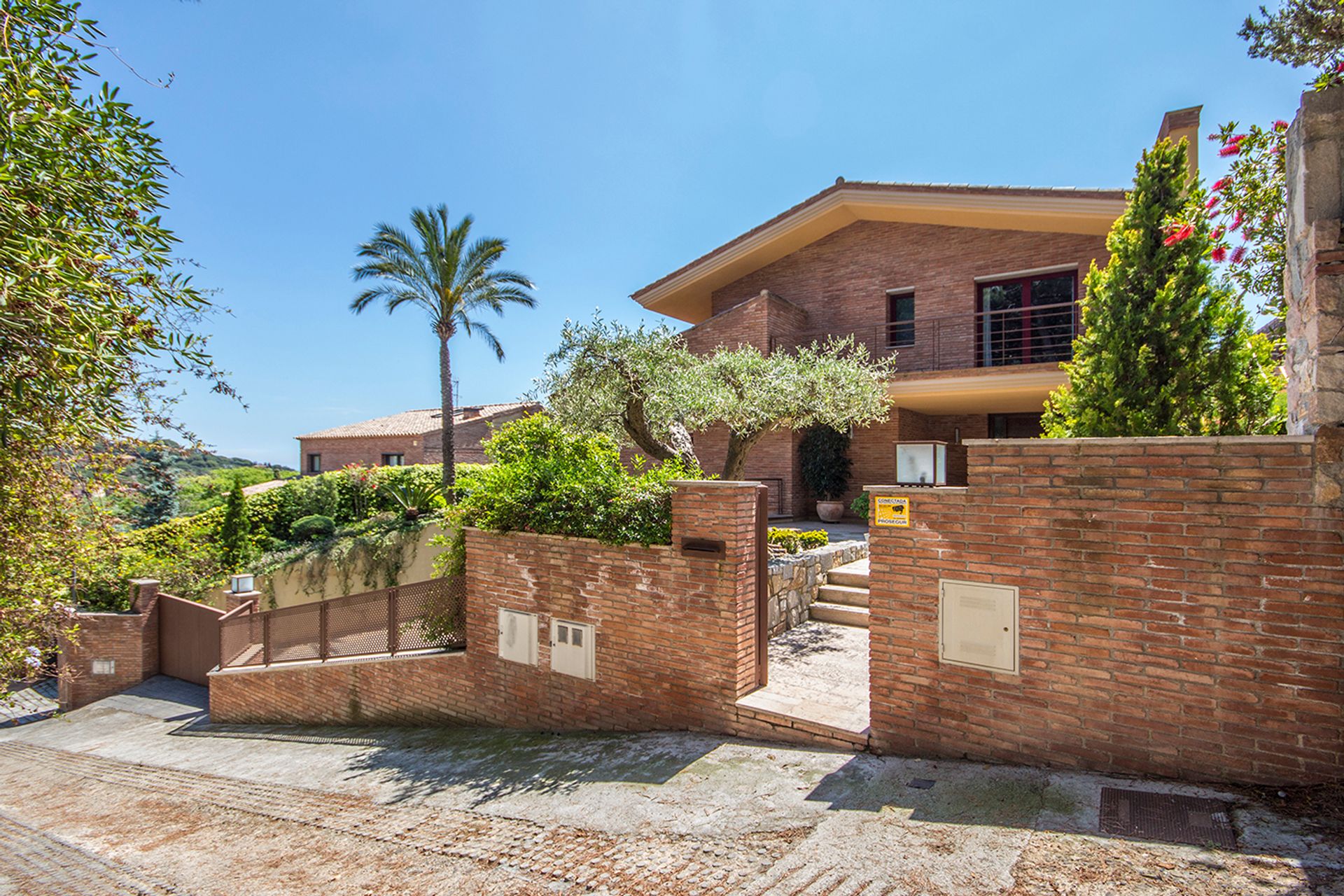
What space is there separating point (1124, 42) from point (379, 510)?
19372 mm

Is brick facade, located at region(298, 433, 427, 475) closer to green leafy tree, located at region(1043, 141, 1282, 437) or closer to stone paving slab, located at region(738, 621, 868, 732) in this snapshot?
stone paving slab, located at region(738, 621, 868, 732)

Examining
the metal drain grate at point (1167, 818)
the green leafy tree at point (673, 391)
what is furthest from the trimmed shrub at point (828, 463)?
the metal drain grate at point (1167, 818)

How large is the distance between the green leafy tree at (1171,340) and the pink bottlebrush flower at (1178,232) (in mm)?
38

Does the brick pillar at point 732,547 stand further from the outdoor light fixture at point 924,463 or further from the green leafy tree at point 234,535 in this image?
the green leafy tree at point 234,535

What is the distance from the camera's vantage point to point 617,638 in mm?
6191

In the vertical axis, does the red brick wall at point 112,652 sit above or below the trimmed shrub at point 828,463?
A: below

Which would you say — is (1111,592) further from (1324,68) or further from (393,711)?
(393,711)

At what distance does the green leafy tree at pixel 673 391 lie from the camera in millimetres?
9305

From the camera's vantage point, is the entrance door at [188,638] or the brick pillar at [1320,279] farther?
the entrance door at [188,638]

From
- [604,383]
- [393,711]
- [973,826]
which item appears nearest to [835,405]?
[604,383]

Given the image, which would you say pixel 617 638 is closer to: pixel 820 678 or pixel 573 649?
pixel 573 649

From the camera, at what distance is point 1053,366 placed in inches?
456

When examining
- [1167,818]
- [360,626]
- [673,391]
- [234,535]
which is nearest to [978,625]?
[1167,818]

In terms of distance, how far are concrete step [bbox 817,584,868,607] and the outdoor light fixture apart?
3.74m
